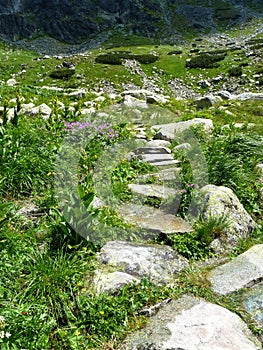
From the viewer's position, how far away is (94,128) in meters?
8.89

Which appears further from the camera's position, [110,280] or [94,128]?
[94,128]

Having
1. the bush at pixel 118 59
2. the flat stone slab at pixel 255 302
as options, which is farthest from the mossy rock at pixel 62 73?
the flat stone slab at pixel 255 302

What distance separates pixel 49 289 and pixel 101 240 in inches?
51.3

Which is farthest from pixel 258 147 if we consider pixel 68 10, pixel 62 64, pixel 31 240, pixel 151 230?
pixel 68 10

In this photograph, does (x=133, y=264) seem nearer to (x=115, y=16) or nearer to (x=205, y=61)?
(x=205, y=61)

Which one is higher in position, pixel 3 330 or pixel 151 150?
pixel 3 330

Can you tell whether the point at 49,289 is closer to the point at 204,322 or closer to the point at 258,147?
the point at 204,322

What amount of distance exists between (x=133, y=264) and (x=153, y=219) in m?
1.44

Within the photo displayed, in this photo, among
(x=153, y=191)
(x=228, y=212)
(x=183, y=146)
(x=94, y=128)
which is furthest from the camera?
(x=94, y=128)

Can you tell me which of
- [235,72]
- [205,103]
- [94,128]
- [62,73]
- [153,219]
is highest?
[94,128]

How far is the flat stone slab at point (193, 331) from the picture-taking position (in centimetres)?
362

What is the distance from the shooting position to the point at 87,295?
417 cm

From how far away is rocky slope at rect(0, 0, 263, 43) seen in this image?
267ft

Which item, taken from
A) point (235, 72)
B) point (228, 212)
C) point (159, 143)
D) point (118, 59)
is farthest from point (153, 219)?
point (118, 59)
